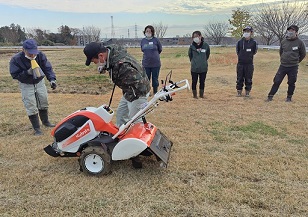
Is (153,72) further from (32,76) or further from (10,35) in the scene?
(10,35)

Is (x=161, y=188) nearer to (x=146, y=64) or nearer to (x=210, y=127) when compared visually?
(x=210, y=127)

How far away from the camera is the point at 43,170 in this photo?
3.95m

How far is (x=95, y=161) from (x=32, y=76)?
7.09 feet

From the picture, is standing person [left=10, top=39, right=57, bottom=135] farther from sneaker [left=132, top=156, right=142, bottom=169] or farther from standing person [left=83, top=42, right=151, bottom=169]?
sneaker [left=132, top=156, right=142, bottom=169]

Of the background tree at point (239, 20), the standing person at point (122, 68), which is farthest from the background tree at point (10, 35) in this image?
the standing person at point (122, 68)

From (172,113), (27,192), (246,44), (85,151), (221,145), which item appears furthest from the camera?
(246,44)

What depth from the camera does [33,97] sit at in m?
5.16

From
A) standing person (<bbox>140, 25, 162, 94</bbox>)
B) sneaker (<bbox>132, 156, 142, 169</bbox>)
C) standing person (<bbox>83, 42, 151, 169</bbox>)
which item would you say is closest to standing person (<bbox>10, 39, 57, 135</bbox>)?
standing person (<bbox>83, 42, 151, 169</bbox>)

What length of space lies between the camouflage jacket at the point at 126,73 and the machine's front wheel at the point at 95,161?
72 cm

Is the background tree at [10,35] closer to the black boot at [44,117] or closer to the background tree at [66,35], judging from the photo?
the background tree at [66,35]

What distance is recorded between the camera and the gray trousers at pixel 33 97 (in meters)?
5.10

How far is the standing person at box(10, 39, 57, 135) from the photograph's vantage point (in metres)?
4.91

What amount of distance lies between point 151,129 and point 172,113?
2617 mm

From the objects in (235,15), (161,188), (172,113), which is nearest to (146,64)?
(172,113)
